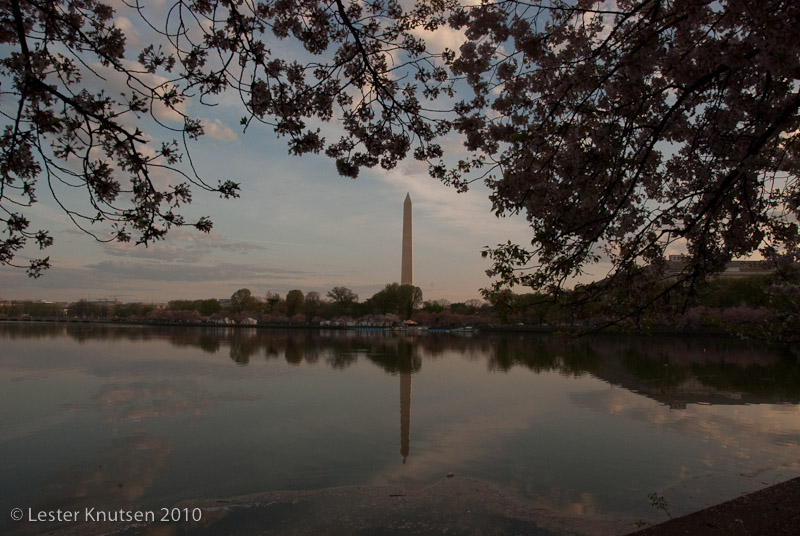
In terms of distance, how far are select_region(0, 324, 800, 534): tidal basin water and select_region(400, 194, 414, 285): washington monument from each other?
67580 mm

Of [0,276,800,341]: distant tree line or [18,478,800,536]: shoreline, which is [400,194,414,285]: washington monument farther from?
[18,478,800,536]: shoreline

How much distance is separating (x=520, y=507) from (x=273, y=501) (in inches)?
150

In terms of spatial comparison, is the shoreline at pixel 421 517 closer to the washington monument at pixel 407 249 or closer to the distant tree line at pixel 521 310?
the distant tree line at pixel 521 310

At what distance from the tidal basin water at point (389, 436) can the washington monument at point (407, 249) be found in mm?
A: 67580

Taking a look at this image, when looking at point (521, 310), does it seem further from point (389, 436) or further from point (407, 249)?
point (407, 249)

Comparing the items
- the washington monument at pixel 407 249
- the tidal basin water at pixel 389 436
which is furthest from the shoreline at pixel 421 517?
the washington monument at pixel 407 249

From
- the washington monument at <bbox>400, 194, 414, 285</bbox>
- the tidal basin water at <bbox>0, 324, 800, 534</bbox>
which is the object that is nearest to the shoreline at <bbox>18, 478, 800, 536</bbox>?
the tidal basin water at <bbox>0, 324, 800, 534</bbox>

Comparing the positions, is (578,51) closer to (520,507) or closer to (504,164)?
(504,164)

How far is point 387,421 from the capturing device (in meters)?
13.5

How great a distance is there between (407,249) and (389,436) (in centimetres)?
8185

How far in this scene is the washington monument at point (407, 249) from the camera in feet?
292

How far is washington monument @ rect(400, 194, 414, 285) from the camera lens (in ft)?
292

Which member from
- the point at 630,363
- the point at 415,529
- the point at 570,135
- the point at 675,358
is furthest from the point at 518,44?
the point at 675,358

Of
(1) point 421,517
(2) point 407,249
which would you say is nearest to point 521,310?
(1) point 421,517
